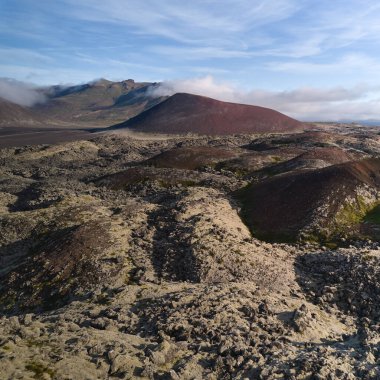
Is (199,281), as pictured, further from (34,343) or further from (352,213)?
(352,213)

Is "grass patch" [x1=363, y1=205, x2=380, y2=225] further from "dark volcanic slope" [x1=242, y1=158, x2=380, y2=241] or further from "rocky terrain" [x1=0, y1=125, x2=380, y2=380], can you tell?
"dark volcanic slope" [x1=242, y1=158, x2=380, y2=241]

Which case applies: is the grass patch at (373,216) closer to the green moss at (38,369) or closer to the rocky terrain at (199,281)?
the rocky terrain at (199,281)

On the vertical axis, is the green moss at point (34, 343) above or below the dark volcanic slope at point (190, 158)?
below

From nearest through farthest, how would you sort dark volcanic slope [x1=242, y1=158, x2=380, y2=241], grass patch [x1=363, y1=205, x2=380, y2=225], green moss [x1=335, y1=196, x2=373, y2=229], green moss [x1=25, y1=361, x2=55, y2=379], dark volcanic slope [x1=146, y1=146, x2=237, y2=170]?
green moss [x1=25, y1=361, x2=55, y2=379], dark volcanic slope [x1=242, y1=158, x2=380, y2=241], green moss [x1=335, y1=196, x2=373, y2=229], grass patch [x1=363, y1=205, x2=380, y2=225], dark volcanic slope [x1=146, y1=146, x2=237, y2=170]

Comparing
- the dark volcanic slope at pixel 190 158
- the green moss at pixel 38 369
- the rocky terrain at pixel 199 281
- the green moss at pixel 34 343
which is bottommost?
the rocky terrain at pixel 199 281

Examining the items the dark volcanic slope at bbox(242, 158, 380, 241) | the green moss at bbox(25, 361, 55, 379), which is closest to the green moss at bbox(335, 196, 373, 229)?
the dark volcanic slope at bbox(242, 158, 380, 241)

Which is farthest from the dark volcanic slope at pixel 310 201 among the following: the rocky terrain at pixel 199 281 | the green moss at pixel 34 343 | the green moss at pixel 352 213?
the green moss at pixel 34 343

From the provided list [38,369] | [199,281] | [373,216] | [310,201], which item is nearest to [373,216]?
[373,216]
